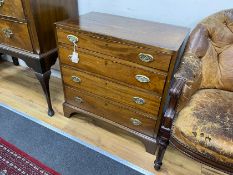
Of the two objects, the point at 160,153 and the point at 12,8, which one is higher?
the point at 12,8

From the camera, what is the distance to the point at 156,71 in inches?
45.4

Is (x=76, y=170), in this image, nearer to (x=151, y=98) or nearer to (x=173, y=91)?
(x=151, y=98)

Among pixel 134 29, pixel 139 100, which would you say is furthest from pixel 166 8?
pixel 139 100

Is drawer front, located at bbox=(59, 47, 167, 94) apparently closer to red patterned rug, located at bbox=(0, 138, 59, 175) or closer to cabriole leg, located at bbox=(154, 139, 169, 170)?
cabriole leg, located at bbox=(154, 139, 169, 170)

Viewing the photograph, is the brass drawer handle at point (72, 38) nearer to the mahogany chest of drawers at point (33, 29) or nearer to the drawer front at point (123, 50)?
the drawer front at point (123, 50)

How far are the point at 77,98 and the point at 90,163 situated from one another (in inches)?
20.2

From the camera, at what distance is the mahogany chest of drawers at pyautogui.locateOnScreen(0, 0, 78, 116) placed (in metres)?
1.35

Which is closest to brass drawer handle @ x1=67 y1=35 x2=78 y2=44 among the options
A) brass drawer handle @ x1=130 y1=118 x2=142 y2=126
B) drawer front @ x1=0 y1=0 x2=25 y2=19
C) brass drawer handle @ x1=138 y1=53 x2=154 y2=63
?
drawer front @ x1=0 y1=0 x2=25 y2=19

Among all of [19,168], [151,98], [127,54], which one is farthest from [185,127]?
[19,168]

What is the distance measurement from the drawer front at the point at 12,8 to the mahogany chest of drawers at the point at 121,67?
0.27m

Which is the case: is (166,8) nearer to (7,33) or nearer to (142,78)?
(142,78)

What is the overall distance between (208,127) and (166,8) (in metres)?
0.91

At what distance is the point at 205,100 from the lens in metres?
1.21

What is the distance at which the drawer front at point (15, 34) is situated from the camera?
142 cm
